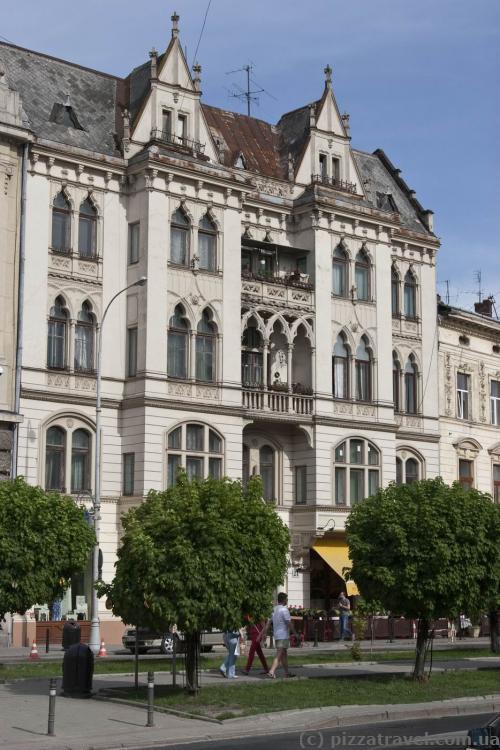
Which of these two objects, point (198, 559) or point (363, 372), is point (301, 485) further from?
point (198, 559)

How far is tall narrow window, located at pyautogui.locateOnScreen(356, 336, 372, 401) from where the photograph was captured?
52.8 m

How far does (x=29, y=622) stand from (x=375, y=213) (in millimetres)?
23380

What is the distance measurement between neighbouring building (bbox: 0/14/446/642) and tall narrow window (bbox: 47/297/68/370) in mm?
58

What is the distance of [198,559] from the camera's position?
23750mm

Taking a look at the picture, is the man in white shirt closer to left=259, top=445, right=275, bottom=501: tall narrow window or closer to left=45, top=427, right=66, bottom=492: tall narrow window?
left=45, top=427, right=66, bottom=492: tall narrow window

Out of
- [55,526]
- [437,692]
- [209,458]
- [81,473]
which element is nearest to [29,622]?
[81,473]

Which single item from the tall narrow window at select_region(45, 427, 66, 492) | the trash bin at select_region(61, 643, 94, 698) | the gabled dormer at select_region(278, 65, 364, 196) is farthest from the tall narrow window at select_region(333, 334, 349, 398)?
the trash bin at select_region(61, 643, 94, 698)

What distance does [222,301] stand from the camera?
48.2 meters

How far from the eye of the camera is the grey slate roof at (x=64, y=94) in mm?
46438

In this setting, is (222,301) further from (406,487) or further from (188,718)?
(188,718)

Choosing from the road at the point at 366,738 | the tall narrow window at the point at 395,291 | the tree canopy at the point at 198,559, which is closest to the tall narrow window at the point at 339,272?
the tall narrow window at the point at 395,291

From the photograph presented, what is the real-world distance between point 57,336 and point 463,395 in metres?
23.0

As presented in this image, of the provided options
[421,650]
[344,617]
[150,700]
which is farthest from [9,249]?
[150,700]

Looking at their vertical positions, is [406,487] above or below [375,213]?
below
